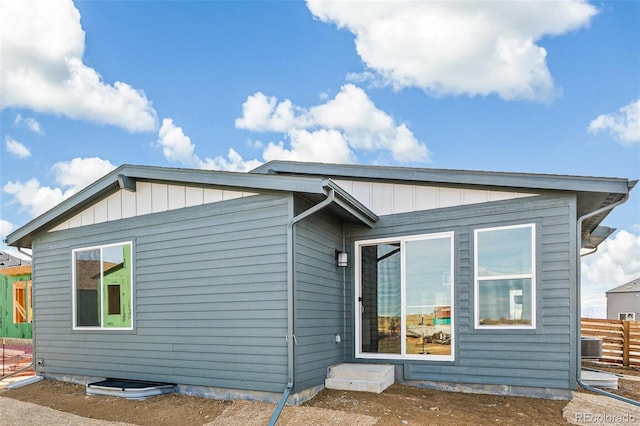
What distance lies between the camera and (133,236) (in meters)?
6.88

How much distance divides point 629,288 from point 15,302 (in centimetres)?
2223

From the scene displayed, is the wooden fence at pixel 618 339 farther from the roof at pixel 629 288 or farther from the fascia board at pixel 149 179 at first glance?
the roof at pixel 629 288

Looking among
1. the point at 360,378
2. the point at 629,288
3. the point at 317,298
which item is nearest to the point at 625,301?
the point at 629,288

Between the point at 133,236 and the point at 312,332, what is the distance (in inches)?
125

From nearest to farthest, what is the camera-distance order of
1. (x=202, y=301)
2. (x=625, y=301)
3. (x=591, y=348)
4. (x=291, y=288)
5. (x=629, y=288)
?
(x=291, y=288), (x=202, y=301), (x=591, y=348), (x=625, y=301), (x=629, y=288)

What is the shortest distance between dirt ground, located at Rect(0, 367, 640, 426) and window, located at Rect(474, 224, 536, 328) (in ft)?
3.06

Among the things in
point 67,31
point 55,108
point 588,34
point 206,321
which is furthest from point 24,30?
point 588,34

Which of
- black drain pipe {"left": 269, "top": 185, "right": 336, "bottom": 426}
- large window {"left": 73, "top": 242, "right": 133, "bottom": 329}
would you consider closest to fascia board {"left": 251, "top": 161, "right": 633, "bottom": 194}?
black drain pipe {"left": 269, "top": 185, "right": 336, "bottom": 426}

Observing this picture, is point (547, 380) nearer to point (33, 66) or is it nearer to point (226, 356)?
point (226, 356)

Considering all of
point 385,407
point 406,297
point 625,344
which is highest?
point 406,297

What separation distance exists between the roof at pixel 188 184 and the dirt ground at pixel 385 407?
2.30 meters

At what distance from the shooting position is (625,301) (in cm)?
1856

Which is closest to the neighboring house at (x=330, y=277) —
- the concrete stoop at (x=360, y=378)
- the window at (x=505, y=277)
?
the window at (x=505, y=277)

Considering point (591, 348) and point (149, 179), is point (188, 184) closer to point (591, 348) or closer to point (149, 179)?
point (149, 179)
